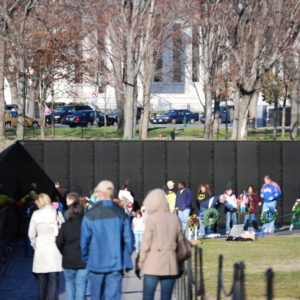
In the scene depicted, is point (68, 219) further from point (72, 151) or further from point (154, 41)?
point (154, 41)

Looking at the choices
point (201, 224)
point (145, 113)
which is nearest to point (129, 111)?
point (145, 113)

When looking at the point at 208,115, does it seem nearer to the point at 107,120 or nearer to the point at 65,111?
the point at 107,120

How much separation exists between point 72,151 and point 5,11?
6.99 meters

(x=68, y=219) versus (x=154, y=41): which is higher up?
(x=154, y=41)

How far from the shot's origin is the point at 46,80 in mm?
45781

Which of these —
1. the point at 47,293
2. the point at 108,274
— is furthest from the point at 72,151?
the point at 108,274

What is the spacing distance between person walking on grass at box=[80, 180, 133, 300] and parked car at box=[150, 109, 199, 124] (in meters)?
61.0

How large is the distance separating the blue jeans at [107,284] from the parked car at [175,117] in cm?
6105

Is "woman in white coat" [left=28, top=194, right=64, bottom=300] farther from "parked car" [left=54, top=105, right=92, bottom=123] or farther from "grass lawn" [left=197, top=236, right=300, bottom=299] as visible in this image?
"parked car" [left=54, top=105, right=92, bottom=123]

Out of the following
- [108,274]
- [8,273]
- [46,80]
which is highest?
[46,80]

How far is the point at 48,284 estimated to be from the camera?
1255 cm

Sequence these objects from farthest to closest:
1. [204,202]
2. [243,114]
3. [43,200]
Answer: [243,114], [204,202], [43,200]

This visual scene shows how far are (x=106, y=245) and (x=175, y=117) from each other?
62.2 metres

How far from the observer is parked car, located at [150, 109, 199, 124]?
71750mm
